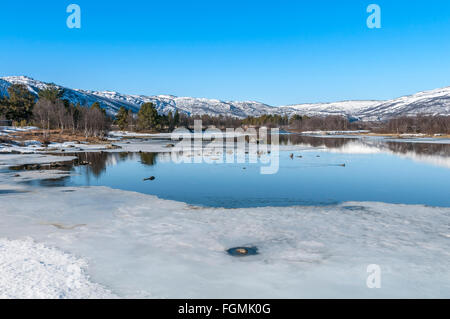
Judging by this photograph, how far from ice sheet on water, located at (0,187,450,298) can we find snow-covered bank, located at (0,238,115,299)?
363 mm

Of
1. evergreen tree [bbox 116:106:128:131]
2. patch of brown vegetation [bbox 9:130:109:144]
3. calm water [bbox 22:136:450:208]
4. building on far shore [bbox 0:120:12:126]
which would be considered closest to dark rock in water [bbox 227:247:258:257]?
calm water [bbox 22:136:450:208]

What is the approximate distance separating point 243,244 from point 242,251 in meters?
0.75

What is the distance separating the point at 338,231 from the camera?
11969mm

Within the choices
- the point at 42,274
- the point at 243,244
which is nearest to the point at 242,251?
the point at 243,244

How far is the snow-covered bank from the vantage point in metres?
7.16

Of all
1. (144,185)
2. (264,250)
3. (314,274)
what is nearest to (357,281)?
(314,274)

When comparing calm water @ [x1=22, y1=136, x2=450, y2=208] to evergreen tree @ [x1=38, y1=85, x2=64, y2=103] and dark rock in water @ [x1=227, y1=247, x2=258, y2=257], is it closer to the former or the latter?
dark rock in water @ [x1=227, y1=247, x2=258, y2=257]

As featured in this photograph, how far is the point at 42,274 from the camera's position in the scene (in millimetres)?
8148

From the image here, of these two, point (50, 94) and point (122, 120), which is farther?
point (122, 120)

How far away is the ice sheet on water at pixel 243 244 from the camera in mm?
7605

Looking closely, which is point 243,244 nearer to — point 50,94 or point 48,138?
point 48,138

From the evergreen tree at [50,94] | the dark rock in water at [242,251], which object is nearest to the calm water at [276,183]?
the dark rock in water at [242,251]

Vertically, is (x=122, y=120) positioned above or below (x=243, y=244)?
above

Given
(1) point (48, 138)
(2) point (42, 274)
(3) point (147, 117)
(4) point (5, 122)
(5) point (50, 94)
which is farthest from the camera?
(3) point (147, 117)
